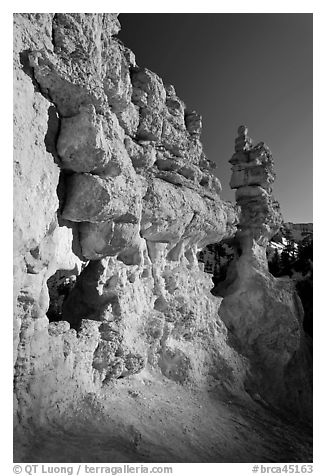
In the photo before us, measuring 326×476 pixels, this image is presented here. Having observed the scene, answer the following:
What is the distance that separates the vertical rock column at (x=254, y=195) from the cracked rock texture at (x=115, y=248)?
1.83ft

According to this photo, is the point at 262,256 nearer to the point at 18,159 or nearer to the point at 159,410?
the point at 159,410

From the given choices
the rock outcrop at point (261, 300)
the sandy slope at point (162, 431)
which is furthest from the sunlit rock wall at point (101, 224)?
the rock outcrop at point (261, 300)

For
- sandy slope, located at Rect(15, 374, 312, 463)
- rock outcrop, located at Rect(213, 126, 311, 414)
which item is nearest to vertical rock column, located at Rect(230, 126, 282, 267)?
rock outcrop, located at Rect(213, 126, 311, 414)

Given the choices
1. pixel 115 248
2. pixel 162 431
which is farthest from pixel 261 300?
pixel 162 431

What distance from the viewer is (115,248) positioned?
10070mm

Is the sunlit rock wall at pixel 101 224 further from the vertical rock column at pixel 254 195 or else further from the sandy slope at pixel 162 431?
the vertical rock column at pixel 254 195

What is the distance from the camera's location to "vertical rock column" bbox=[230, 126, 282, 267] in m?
20.0

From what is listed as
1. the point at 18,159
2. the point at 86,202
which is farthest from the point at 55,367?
the point at 18,159

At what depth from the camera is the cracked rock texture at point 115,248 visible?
23.4ft

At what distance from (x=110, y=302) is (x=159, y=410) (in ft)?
11.1

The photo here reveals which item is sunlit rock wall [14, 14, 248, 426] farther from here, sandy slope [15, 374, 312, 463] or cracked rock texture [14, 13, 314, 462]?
sandy slope [15, 374, 312, 463]

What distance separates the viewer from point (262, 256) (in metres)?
20.0

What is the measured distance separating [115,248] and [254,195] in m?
12.8

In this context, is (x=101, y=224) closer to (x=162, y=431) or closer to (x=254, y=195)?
(x=162, y=431)
